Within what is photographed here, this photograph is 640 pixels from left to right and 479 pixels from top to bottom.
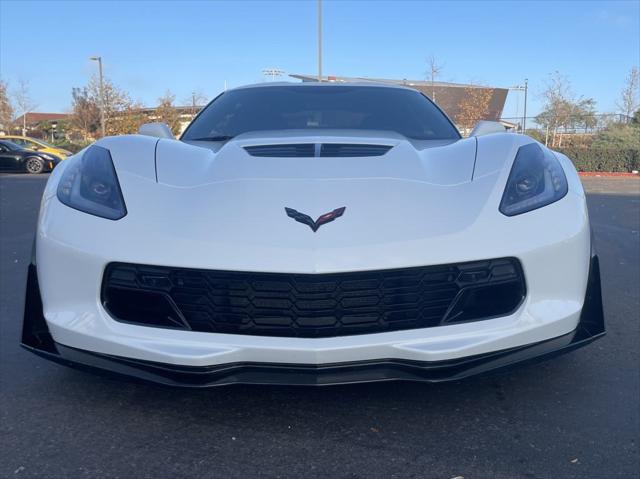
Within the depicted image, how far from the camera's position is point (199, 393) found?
2273 millimetres

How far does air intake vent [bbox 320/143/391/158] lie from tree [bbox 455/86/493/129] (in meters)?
29.1

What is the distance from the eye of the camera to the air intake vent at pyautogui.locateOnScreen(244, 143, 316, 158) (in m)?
2.26

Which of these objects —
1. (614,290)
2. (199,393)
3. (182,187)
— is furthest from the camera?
(614,290)

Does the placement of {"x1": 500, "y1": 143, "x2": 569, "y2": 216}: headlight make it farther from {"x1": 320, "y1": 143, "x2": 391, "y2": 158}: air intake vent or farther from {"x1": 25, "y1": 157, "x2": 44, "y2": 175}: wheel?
{"x1": 25, "y1": 157, "x2": 44, "y2": 175}: wheel

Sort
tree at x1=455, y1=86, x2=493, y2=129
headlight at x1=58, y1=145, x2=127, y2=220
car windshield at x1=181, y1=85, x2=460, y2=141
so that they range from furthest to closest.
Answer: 1. tree at x1=455, y1=86, x2=493, y2=129
2. car windshield at x1=181, y1=85, x2=460, y2=141
3. headlight at x1=58, y1=145, x2=127, y2=220

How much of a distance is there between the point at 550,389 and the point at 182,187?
64.5 inches

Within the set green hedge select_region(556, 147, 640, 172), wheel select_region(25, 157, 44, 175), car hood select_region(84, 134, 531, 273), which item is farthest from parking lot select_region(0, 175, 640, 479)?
green hedge select_region(556, 147, 640, 172)

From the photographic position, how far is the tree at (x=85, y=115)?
128ft

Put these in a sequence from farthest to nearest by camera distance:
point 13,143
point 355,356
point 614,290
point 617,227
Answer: point 13,143
point 617,227
point 614,290
point 355,356

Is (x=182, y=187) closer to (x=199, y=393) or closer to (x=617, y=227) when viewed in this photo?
(x=199, y=393)

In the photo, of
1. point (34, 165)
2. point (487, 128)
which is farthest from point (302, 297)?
point (34, 165)

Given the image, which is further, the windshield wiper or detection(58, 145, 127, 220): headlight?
the windshield wiper

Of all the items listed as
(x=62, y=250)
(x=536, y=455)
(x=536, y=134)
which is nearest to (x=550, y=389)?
(x=536, y=455)

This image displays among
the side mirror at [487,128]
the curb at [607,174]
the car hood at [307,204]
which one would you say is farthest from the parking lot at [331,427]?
the curb at [607,174]
